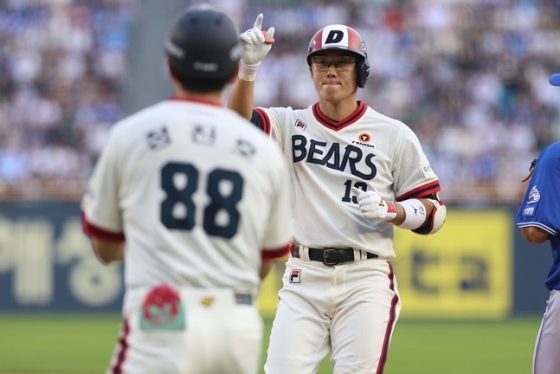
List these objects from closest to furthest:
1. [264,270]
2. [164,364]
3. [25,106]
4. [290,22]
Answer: [164,364] → [264,270] → [25,106] → [290,22]

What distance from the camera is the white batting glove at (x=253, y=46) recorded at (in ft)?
21.3

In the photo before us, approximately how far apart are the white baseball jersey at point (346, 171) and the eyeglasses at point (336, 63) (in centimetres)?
30

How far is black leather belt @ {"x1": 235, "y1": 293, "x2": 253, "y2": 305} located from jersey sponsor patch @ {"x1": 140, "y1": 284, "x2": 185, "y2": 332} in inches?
10.1

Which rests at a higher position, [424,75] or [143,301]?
[424,75]

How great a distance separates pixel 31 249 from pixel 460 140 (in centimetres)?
812

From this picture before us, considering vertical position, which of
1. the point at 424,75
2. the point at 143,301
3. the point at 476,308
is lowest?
the point at 476,308

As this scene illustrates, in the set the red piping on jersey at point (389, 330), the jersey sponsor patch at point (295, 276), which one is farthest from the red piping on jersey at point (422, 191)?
the jersey sponsor patch at point (295, 276)

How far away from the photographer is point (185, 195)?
407cm

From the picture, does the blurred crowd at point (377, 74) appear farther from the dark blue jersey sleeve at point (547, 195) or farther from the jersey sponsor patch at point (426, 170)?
the dark blue jersey sleeve at point (547, 195)

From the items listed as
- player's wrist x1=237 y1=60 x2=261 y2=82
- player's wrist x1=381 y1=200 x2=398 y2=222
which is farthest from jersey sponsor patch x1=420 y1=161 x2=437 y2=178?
player's wrist x1=237 y1=60 x2=261 y2=82

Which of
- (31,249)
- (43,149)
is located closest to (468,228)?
(31,249)

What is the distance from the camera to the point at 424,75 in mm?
21750

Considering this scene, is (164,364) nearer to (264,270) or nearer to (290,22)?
(264,270)

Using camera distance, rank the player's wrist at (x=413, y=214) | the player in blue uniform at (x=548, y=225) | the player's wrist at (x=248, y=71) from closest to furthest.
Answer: the player in blue uniform at (x=548, y=225) < the player's wrist at (x=413, y=214) < the player's wrist at (x=248, y=71)
